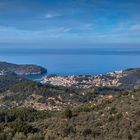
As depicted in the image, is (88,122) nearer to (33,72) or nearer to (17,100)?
(17,100)

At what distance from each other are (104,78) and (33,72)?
152ft

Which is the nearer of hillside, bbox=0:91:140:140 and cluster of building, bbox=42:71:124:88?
hillside, bbox=0:91:140:140

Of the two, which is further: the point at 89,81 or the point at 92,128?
the point at 89,81

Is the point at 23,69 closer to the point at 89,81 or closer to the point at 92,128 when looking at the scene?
the point at 89,81

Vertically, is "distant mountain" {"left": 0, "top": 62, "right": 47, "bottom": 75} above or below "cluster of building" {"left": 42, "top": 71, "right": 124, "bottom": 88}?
above

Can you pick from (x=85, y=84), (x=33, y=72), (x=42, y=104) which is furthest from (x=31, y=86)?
(x=33, y=72)

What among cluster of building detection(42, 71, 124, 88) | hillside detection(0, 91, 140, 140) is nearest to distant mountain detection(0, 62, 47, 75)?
cluster of building detection(42, 71, 124, 88)

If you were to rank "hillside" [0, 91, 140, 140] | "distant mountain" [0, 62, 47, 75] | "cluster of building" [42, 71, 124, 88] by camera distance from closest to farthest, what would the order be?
"hillside" [0, 91, 140, 140] < "cluster of building" [42, 71, 124, 88] < "distant mountain" [0, 62, 47, 75]

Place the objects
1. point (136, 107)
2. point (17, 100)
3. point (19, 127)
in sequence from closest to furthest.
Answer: point (19, 127)
point (136, 107)
point (17, 100)

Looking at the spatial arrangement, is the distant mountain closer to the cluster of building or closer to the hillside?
the cluster of building

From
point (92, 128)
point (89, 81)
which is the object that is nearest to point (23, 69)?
point (89, 81)

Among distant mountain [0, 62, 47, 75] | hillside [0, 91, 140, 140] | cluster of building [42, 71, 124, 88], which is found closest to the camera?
hillside [0, 91, 140, 140]

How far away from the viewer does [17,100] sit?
81.9 meters

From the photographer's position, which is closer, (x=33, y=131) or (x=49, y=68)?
(x=33, y=131)
